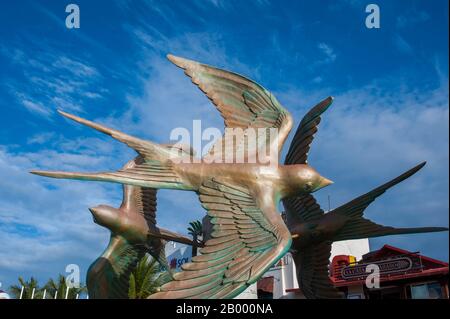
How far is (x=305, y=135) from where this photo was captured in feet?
28.3

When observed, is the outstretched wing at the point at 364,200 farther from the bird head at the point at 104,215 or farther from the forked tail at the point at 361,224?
the bird head at the point at 104,215

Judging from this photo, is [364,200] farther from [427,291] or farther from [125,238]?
[427,291]

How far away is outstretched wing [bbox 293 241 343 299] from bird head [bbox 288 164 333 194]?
5.28ft

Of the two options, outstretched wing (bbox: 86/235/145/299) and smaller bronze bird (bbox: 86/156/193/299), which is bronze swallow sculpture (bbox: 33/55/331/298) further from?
outstretched wing (bbox: 86/235/145/299)

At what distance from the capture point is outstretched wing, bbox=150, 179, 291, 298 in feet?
20.1

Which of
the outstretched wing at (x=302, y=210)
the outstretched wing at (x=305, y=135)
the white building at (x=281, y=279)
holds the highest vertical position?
the outstretched wing at (x=305, y=135)

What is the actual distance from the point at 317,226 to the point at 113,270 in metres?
4.20

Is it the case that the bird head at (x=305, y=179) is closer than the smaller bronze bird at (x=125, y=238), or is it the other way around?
the bird head at (x=305, y=179)

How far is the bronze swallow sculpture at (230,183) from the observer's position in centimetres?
627

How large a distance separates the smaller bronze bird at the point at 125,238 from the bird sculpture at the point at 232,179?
72.0 inches

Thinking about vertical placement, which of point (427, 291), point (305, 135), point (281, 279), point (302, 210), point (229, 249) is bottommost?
point (427, 291)

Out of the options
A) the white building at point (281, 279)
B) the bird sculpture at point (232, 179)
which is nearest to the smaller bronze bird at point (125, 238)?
the bird sculpture at point (232, 179)

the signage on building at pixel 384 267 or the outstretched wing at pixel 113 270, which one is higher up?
the signage on building at pixel 384 267

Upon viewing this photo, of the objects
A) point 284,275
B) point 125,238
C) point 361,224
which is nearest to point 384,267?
point 284,275
